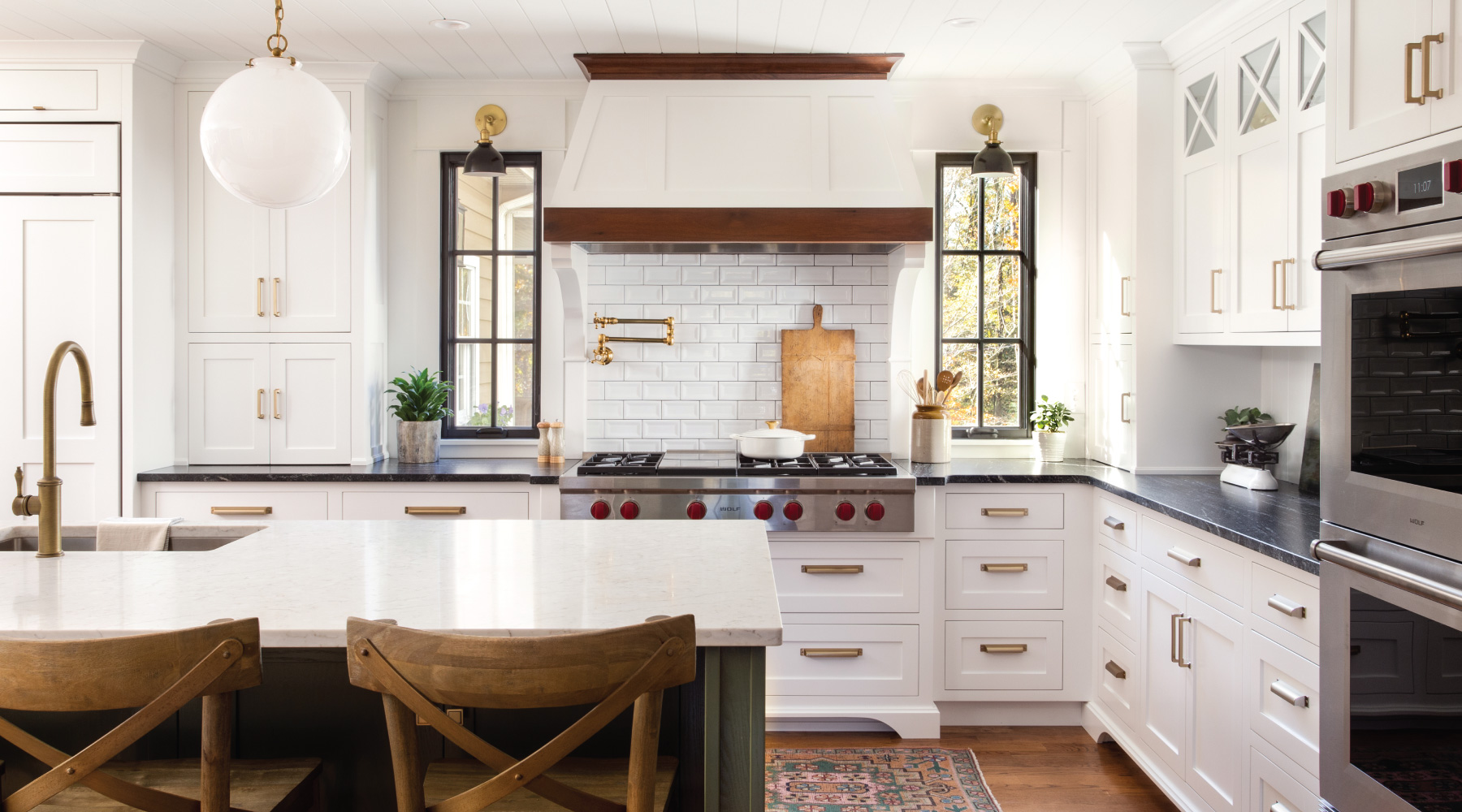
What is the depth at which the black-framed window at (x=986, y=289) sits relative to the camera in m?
4.25

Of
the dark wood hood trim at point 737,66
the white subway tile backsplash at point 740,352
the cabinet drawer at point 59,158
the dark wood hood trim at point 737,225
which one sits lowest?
the white subway tile backsplash at point 740,352

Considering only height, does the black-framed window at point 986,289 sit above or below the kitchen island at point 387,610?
above

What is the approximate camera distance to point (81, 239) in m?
3.62

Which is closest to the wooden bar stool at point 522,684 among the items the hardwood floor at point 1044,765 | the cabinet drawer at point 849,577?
the hardwood floor at point 1044,765

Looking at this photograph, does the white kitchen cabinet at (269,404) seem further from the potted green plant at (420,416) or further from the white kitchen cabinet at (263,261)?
the potted green plant at (420,416)

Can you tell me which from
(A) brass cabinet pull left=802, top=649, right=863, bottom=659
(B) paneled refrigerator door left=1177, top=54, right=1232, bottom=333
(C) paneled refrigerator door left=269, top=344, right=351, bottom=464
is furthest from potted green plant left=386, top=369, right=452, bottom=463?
(B) paneled refrigerator door left=1177, top=54, right=1232, bottom=333

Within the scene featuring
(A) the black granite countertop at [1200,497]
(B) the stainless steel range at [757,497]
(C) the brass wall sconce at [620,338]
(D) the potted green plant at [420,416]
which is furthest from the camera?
(C) the brass wall sconce at [620,338]

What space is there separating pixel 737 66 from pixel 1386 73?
2392mm

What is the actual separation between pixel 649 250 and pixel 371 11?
1.34m

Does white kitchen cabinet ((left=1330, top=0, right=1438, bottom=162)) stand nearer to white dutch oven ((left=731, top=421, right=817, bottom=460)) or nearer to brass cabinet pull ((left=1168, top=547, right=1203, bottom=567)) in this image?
brass cabinet pull ((left=1168, top=547, right=1203, bottom=567))

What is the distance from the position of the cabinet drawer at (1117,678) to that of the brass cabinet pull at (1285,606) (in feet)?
3.11

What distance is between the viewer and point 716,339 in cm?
421

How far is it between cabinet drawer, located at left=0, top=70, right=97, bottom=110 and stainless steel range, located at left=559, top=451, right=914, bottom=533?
2312 millimetres

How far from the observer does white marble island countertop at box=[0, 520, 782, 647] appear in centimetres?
152
